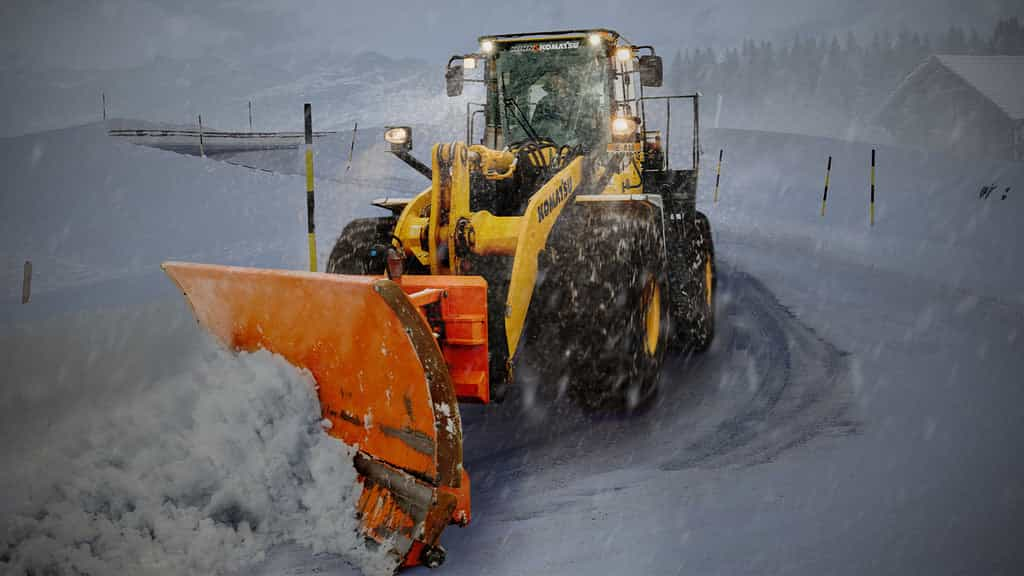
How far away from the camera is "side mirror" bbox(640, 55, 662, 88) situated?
6273 millimetres

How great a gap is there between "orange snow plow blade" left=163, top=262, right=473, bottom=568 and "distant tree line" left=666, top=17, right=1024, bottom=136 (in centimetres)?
6886

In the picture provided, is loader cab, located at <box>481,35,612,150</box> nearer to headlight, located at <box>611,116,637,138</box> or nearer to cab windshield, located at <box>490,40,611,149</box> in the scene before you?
cab windshield, located at <box>490,40,611,149</box>

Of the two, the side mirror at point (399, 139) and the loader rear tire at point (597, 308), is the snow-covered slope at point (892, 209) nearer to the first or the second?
Result: the loader rear tire at point (597, 308)

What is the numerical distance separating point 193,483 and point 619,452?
8.00 feet

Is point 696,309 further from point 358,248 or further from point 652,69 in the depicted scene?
point 358,248

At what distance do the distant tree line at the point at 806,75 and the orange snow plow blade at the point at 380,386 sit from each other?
6886 centimetres

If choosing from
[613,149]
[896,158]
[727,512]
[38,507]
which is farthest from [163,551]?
[896,158]

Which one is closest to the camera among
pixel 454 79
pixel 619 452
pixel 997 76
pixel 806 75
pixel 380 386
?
pixel 380 386

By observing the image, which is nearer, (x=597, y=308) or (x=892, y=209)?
(x=597, y=308)

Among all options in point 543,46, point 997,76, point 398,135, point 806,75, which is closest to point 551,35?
point 543,46

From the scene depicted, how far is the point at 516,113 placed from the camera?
6.57 meters

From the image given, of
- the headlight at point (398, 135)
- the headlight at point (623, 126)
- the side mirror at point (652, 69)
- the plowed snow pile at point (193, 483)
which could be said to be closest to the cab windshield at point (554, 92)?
the side mirror at point (652, 69)

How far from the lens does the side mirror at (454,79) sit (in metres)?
6.82

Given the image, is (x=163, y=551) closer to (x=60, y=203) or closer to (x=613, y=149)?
(x=613, y=149)
